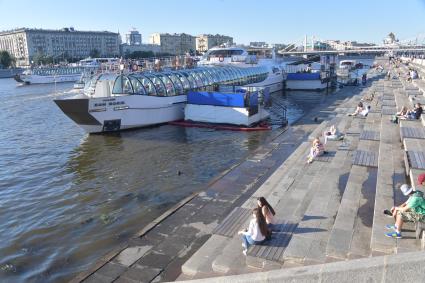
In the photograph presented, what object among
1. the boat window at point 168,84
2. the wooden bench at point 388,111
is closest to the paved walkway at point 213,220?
the wooden bench at point 388,111

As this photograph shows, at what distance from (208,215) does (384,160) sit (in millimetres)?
6991

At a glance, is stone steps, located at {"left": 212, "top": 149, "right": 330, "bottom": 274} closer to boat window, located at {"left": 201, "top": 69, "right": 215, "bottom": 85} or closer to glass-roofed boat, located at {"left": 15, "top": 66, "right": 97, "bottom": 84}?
boat window, located at {"left": 201, "top": 69, "right": 215, "bottom": 85}

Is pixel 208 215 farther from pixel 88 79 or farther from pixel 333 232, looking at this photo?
pixel 88 79

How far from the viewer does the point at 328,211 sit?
10.2 metres

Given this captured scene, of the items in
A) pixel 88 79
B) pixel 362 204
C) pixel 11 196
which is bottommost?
pixel 11 196

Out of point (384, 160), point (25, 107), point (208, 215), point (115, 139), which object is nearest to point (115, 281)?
point (208, 215)

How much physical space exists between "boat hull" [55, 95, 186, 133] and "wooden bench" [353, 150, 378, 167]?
53.2 ft

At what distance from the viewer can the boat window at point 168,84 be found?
2888cm

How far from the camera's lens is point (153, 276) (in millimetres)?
8352

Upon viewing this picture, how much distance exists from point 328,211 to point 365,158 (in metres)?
5.19

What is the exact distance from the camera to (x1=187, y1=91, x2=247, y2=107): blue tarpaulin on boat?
26.5 meters

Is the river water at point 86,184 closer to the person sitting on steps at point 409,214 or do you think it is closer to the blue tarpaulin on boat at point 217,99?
the blue tarpaulin on boat at point 217,99

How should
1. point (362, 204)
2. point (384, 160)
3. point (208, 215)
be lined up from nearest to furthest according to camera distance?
1. point (362, 204)
2. point (208, 215)
3. point (384, 160)

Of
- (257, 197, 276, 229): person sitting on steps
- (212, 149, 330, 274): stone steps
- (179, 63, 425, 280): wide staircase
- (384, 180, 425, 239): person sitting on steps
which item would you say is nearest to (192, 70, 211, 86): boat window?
(179, 63, 425, 280): wide staircase
